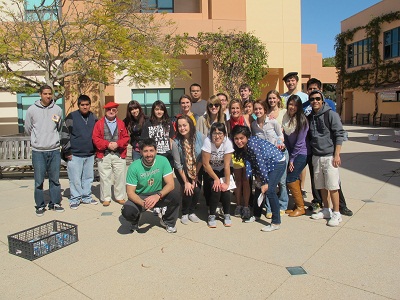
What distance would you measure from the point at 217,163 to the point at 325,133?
149 centimetres

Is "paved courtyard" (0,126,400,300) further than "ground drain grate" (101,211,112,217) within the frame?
No

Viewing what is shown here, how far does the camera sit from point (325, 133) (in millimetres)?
4730

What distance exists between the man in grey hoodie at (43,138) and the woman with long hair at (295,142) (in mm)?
3503

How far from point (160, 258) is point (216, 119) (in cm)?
216

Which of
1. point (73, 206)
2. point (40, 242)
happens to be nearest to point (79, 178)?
point (73, 206)

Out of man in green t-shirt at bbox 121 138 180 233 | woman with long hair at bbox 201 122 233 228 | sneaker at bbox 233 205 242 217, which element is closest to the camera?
man in green t-shirt at bbox 121 138 180 233

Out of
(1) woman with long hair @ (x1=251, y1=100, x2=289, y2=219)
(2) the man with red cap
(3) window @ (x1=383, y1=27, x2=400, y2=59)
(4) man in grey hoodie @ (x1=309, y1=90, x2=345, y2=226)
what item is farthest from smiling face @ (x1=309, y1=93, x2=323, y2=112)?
(3) window @ (x1=383, y1=27, x2=400, y2=59)

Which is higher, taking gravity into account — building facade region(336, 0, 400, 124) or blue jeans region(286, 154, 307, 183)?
building facade region(336, 0, 400, 124)

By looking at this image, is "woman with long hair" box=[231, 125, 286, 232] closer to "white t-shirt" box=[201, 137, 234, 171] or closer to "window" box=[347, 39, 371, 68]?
"white t-shirt" box=[201, 137, 234, 171]

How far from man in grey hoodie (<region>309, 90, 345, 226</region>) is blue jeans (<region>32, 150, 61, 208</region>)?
3884mm

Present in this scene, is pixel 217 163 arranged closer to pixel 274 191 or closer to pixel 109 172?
pixel 274 191

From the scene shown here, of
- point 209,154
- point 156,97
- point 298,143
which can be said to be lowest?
point 209,154

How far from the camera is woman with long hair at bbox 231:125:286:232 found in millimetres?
4562

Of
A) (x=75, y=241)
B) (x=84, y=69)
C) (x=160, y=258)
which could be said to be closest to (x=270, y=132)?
(x=160, y=258)
